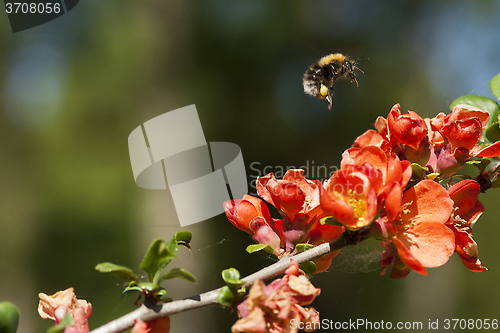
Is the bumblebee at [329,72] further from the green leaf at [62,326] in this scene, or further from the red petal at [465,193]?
the green leaf at [62,326]

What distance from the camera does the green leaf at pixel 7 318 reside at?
302 mm

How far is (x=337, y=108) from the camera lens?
10.0 feet

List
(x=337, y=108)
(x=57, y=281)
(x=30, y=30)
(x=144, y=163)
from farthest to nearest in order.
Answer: (x=337, y=108)
(x=30, y=30)
(x=144, y=163)
(x=57, y=281)

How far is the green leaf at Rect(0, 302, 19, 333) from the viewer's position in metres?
0.30

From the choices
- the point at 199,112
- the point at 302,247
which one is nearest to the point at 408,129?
the point at 302,247

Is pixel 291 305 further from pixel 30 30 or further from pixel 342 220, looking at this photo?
pixel 30 30

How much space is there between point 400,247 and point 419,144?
0.52 ft

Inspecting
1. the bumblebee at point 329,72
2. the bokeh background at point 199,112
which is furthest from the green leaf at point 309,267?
the bokeh background at point 199,112

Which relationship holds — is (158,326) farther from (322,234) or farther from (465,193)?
(465,193)

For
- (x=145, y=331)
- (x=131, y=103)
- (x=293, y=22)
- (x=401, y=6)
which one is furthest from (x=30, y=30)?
(x=401, y=6)

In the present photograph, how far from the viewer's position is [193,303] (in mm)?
304

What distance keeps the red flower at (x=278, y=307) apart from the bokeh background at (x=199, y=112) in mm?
1756

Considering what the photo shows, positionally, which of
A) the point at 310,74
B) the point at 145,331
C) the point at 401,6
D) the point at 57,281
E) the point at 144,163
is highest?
the point at 401,6

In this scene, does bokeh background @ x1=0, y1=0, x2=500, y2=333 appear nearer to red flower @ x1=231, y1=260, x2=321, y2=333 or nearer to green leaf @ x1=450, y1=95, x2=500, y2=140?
→ green leaf @ x1=450, y1=95, x2=500, y2=140
